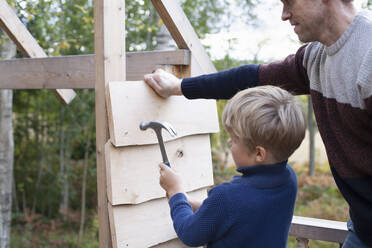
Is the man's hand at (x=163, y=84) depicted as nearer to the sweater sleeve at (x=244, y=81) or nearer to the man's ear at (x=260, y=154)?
the sweater sleeve at (x=244, y=81)

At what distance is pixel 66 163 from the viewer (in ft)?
24.0

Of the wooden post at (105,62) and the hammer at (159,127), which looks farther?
the wooden post at (105,62)

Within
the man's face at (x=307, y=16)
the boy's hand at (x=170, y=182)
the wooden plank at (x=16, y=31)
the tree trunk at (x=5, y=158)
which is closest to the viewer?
the man's face at (x=307, y=16)

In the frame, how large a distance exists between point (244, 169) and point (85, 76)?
1.06m

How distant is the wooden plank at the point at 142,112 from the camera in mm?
1364

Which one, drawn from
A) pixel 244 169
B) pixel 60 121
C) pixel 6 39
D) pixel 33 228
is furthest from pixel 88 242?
pixel 244 169

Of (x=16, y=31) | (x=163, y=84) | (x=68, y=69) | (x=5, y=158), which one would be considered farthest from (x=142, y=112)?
(x=5, y=158)

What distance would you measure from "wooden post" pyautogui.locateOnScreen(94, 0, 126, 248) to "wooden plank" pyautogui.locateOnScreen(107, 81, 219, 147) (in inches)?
2.3

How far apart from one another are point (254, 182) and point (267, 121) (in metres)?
0.16

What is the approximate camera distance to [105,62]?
138 centimetres

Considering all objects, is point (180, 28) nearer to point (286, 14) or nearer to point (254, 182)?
point (286, 14)

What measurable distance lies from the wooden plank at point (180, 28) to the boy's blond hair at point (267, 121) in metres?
0.68

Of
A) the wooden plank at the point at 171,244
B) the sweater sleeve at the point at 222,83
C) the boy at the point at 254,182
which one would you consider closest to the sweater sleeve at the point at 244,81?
the sweater sleeve at the point at 222,83

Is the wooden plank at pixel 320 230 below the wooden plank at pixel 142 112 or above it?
below
